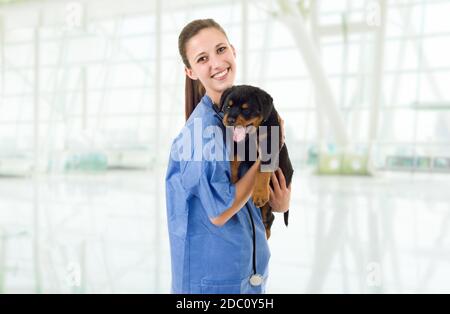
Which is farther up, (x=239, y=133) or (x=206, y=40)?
(x=206, y=40)

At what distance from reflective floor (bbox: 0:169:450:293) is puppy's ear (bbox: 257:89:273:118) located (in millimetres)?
439

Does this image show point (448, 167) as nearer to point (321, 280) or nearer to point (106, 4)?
point (106, 4)

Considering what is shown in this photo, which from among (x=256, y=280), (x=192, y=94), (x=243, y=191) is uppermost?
(x=192, y=94)

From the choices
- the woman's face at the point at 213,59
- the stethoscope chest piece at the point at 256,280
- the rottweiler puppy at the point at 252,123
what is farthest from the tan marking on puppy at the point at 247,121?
the stethoscope chest piece at the point at 256,280

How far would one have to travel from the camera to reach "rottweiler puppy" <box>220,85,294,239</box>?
998 millimetres

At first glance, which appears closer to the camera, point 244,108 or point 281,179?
point 244,108

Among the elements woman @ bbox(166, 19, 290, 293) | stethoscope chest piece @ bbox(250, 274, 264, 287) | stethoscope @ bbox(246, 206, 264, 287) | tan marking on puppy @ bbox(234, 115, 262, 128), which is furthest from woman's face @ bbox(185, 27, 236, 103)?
stethoscope chest piece @ bbox(250, 274, 264, 287)

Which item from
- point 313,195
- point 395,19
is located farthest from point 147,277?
point 395,19

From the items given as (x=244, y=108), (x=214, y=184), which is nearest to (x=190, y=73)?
(x=244, y=108)

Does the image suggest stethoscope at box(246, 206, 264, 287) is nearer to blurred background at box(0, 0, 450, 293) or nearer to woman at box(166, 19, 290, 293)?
woman at box(166, 19, 290, 293)

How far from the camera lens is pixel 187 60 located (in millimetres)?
1071

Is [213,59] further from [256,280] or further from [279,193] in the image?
[256,280]

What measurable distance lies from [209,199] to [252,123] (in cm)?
20
